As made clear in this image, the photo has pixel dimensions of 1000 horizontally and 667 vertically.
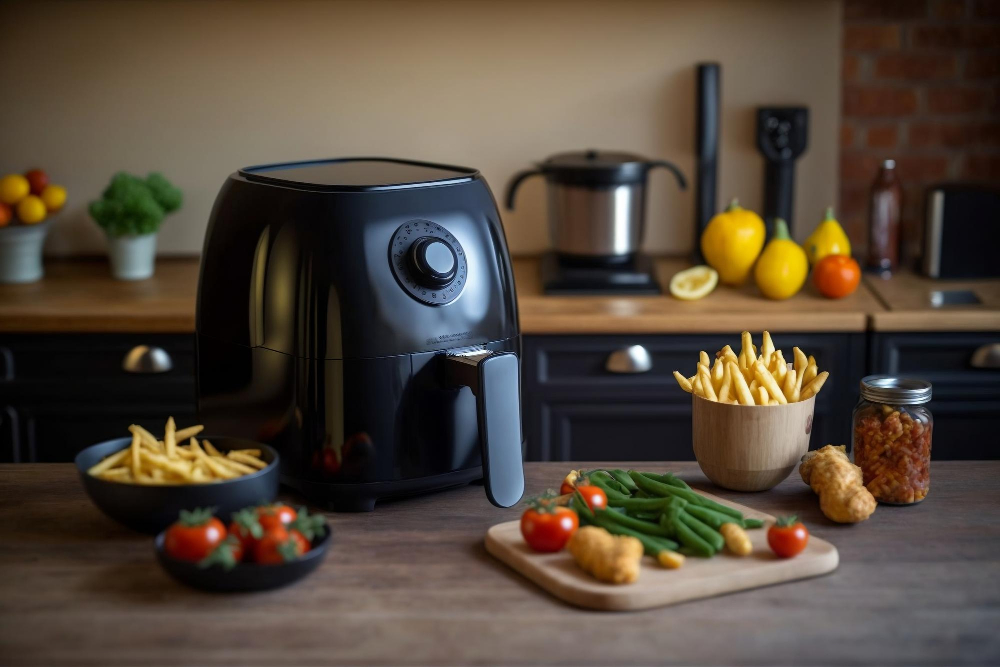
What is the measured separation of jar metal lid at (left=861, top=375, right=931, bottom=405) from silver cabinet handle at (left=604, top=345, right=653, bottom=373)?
1.04m

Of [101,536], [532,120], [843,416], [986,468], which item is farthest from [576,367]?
[101,536]

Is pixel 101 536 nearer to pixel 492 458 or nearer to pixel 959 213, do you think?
pixel 492 458

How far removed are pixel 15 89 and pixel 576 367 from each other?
5.25 feet

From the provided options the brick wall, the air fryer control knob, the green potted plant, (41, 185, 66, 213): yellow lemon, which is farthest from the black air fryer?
the brick wall

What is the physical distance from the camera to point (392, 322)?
1247 mm

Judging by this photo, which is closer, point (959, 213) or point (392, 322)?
point (392, 322)

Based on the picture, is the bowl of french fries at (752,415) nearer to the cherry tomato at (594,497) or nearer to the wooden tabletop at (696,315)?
the cherry tomato at (594,497)

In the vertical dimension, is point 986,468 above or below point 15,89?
below

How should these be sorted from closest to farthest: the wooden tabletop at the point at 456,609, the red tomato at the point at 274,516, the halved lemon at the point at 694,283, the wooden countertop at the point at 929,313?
the wooden tabletop at the point at 456,609 < the red tomato at the point at 274,516 < the wooden countertop at the point at 929,313 < the halved lemon at the point at 694,283

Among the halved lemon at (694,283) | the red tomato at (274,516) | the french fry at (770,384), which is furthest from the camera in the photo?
the halved lemon at (694,283)

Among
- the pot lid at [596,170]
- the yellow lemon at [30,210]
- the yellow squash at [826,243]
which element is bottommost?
the yellow squash at [826,243]

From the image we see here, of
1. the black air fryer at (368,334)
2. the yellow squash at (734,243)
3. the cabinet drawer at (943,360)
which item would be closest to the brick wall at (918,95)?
the yellow squash at (734,243)

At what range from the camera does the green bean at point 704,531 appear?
3.59 feet

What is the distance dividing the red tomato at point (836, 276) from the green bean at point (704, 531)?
1341 mm
